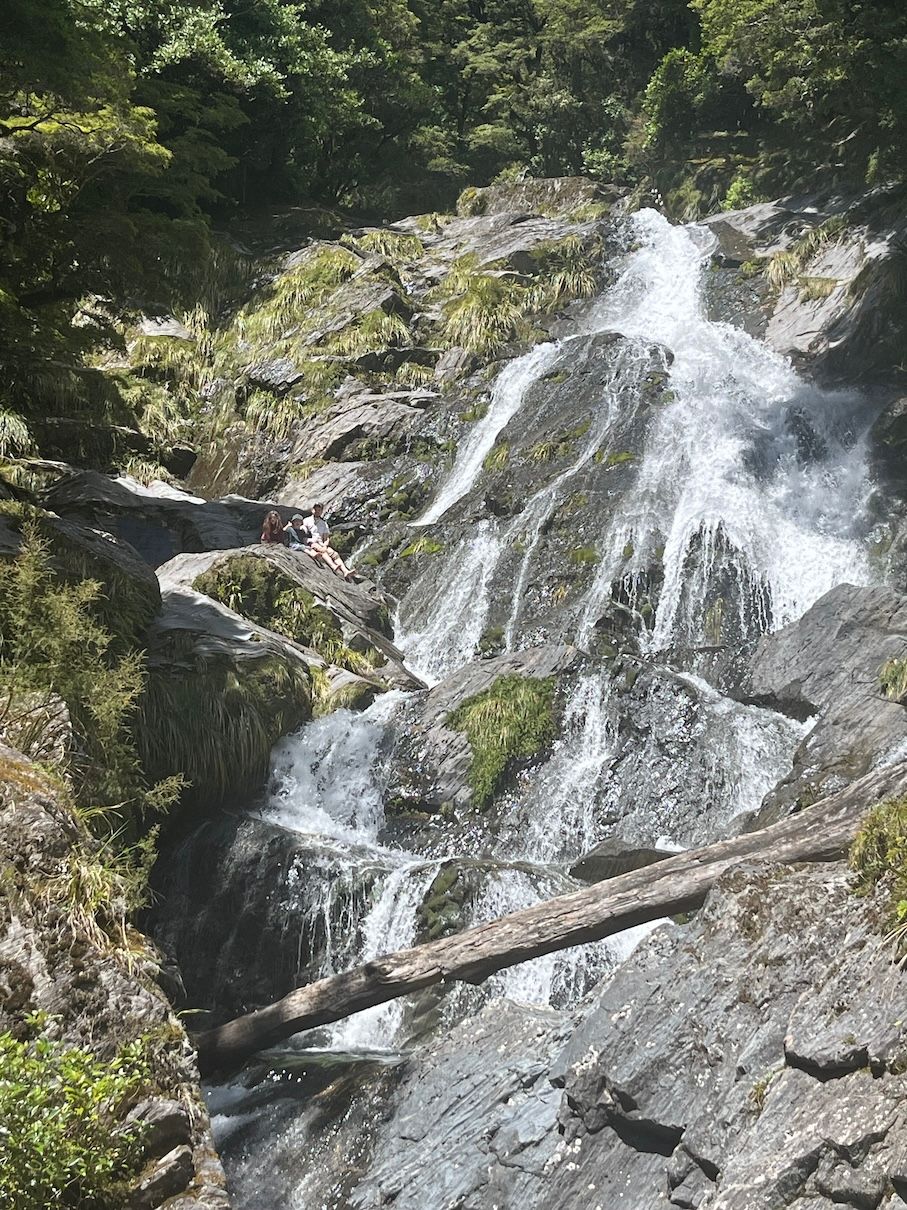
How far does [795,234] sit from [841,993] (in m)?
19.4

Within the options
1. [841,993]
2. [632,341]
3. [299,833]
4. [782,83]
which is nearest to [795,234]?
[782,83]

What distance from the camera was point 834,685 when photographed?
10.4 meters

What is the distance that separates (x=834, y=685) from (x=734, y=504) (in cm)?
460

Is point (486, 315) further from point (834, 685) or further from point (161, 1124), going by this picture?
point (161, 1124)

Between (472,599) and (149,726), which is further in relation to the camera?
(472,599)

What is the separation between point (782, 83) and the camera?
19328 millimetres

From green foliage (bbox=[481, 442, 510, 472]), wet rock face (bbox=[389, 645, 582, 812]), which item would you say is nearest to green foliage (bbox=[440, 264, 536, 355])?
green foliage (bbox=[481, 442, 510, 472])

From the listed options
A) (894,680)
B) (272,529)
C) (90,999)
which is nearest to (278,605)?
(272,529)

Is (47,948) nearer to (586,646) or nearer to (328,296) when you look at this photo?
(586,646)

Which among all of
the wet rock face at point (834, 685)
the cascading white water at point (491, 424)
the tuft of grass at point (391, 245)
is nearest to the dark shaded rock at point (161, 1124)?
the wet rock face at point (834, 685)

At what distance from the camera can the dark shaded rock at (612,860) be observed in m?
8.94

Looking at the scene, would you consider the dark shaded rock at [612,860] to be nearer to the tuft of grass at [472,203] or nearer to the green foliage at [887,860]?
the green foliage at [887,860]

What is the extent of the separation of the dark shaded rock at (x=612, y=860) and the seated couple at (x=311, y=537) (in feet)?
23.0

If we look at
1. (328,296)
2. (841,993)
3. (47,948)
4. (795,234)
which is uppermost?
(328,296)
